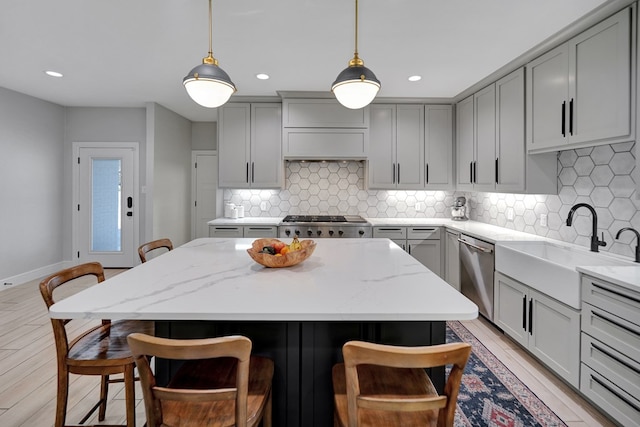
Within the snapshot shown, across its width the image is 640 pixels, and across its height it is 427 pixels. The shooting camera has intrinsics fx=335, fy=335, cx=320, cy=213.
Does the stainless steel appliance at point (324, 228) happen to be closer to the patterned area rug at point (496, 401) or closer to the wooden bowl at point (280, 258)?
the patterned area rug at point (496, 401)

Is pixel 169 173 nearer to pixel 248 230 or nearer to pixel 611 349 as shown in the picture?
pixel 248 230

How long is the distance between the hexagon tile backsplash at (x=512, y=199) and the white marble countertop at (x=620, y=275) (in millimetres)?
513

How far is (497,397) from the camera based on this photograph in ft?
7.17

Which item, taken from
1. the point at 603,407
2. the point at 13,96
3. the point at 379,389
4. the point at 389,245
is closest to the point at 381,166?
the point at 389,245

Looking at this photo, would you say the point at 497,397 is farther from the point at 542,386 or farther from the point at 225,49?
the point at 225,49

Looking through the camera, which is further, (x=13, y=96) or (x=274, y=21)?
(x=13, y=96)

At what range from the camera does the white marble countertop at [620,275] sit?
1.72 m

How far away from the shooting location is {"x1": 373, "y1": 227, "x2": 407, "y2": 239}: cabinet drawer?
423 centimetres

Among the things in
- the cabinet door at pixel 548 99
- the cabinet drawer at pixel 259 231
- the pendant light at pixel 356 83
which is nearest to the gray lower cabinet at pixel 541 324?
the cabinet door at pixel 548 99

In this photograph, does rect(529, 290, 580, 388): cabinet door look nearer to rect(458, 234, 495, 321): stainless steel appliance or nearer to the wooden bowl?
rect(458, 234, 495, 321): stainless steel appliance

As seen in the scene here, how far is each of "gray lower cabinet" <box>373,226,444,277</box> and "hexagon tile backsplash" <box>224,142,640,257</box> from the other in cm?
69

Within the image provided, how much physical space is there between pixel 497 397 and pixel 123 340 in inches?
89.0

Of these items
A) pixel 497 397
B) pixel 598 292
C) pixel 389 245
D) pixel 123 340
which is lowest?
pixel 497 397

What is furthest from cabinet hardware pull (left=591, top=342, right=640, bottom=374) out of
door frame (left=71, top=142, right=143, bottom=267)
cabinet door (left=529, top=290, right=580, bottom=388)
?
door frame (left=71, top=142, right=143, bottom=267)
